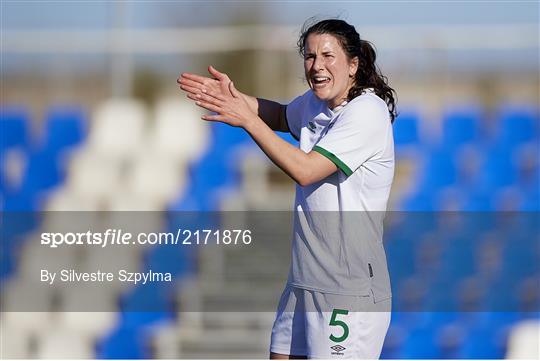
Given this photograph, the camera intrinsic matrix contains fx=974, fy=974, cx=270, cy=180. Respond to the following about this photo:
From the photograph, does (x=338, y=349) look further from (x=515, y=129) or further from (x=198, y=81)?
(x=515, y=129)

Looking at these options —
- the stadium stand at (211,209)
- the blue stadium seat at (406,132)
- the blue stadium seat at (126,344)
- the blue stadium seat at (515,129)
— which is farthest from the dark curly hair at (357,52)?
the blue stadium seat at (515,129)

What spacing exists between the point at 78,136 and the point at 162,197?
3.75ft

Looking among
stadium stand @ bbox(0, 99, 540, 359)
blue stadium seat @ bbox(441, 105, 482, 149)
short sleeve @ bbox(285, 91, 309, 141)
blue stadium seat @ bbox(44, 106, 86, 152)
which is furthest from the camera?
blue stadium seat @ bbox(44, 106, 86, 152)

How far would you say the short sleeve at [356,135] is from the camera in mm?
2795

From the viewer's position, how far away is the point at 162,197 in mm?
8555

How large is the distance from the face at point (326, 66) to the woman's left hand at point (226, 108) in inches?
8.9

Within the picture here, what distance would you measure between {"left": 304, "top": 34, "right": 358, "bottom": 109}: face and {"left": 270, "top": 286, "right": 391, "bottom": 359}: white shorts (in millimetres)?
607

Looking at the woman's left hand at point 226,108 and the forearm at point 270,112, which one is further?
the forearm at point 270,112

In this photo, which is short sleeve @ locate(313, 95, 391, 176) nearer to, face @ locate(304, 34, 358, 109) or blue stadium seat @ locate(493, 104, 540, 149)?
face @ locate(304, 34, 358, 109)

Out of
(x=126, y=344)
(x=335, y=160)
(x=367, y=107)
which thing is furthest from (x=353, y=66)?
(x=126, y=344)

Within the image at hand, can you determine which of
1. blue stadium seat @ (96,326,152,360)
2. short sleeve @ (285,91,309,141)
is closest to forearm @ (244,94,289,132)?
short sleeve @ (285,91,309,141)

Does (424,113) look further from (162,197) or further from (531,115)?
(162,197)

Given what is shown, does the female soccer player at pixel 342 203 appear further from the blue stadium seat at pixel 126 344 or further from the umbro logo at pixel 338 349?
the blue stadium seat at pixel 126 344

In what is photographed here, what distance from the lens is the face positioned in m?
2.86
